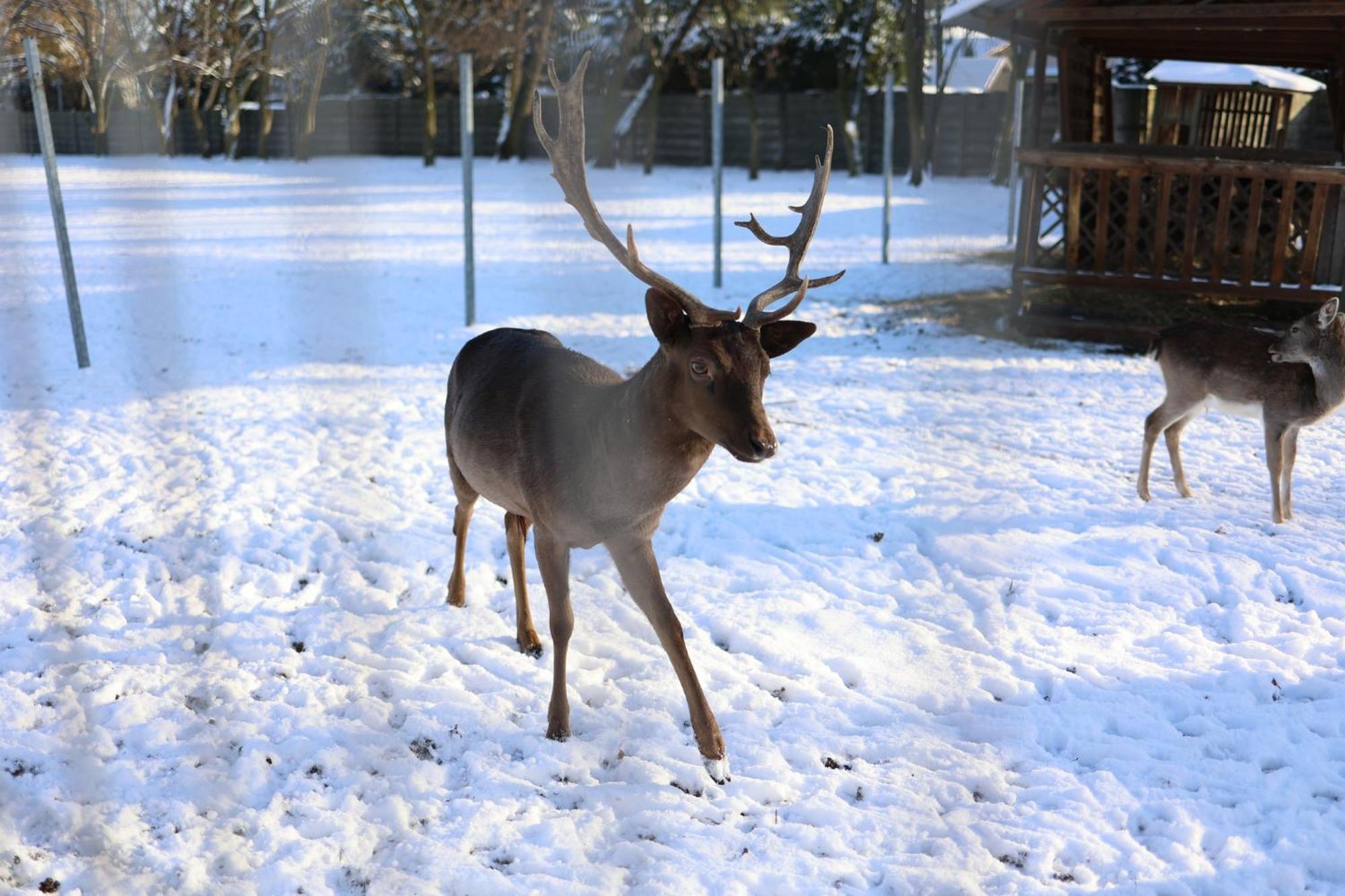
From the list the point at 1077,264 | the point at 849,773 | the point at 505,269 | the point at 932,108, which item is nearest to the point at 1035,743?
the point at 849,773

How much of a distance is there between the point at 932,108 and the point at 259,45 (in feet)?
89.2

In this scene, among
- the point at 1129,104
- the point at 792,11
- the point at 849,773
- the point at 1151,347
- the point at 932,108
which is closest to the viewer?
the point at 849,773

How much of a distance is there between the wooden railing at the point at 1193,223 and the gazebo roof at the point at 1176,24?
113 centimetres

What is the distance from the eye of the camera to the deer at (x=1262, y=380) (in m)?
5.29

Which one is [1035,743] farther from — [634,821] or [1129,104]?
[1129,104]

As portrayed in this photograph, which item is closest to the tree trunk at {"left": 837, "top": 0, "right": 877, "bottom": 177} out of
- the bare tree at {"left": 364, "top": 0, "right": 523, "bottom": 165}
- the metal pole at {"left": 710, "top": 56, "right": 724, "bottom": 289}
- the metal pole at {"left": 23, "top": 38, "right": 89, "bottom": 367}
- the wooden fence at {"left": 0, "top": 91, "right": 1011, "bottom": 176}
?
the wooden fence at {"left": 0, "top": 91, "right": 1011, "bottom": 176}

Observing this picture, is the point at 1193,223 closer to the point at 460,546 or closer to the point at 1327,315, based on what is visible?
the point at 1327,315

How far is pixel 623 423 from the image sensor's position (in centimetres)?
329

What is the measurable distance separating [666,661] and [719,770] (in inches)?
30.1

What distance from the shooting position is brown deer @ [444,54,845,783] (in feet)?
9.90

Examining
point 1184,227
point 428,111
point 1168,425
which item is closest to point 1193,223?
point 1184,227

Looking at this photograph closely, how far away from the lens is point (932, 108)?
87.9 feet

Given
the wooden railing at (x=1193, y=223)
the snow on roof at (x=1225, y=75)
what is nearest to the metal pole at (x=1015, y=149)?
the wooden railing at (x=1193, y=223)

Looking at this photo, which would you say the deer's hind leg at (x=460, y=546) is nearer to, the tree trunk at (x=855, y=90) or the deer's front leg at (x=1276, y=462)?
the deer's front leg at (x=1276, y=462)
